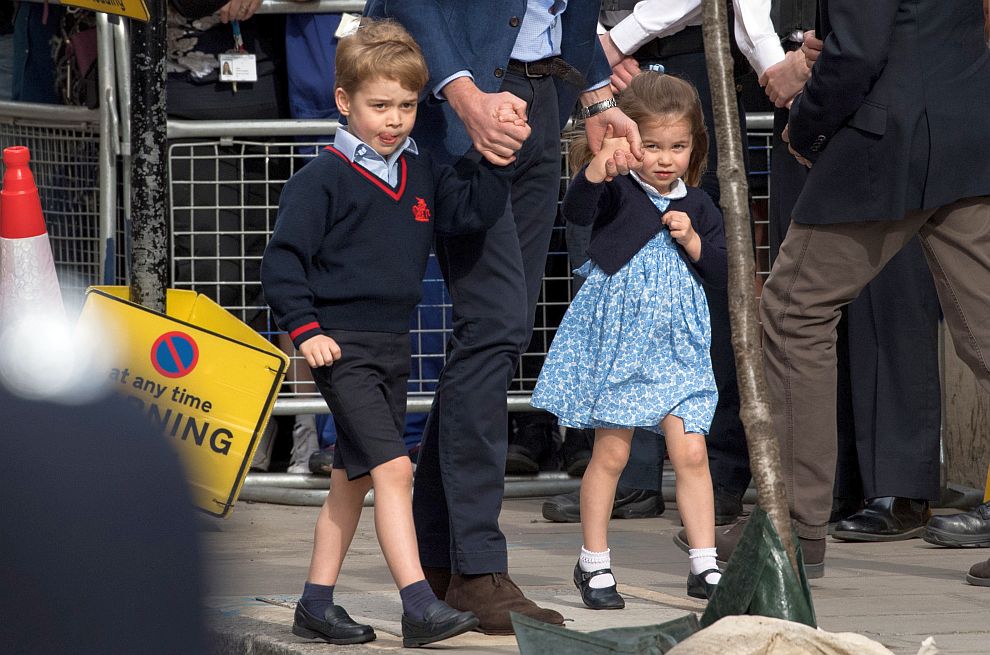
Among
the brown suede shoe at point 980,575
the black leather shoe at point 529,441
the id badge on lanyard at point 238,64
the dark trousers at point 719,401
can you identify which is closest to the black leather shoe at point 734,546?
the brown suede shoe at point 980,575

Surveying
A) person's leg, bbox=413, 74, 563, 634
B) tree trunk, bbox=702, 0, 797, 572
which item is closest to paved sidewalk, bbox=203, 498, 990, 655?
person's leg, bbox=413, 74, 563, 634

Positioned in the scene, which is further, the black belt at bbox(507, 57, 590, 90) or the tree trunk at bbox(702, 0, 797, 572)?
the black belt at bbox(507, 57, 590, 90)

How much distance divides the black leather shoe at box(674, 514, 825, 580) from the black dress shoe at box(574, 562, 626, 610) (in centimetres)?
32

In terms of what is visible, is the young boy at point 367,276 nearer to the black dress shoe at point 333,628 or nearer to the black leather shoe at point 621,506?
the black dress shoe at point 333,628

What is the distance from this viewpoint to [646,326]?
13.2ft

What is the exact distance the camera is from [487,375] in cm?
353

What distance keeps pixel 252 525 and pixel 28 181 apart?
1.70 meters

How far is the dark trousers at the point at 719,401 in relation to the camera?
5211 millimetres

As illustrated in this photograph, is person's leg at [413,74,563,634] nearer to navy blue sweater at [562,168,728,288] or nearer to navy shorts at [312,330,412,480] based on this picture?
navy shorts at [312,330,412,480]

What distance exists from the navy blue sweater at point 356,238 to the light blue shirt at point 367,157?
0.05 ft

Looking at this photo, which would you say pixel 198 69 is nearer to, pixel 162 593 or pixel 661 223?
pixel 661 223

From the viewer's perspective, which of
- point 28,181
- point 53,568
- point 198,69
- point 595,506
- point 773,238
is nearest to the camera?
point 53,568

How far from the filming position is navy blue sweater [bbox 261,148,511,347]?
3.32 m

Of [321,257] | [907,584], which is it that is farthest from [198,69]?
[907,584]
